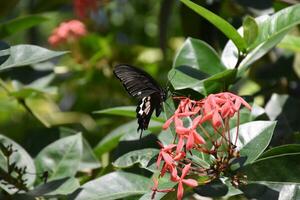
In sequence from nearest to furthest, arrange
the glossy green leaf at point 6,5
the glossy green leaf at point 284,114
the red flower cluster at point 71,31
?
the glossy green leaf at point 284,114
the glossy green leaf at point 6,5
the red flower cluster at point 71,31

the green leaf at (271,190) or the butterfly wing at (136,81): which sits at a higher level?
the butterfly wing at (136,81)

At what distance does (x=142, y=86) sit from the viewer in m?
1.18

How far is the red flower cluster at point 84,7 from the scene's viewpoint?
96.7 inches

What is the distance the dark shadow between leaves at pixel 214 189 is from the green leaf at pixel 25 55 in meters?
0.36

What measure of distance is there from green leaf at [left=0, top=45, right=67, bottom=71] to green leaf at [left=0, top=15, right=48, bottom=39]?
375mm

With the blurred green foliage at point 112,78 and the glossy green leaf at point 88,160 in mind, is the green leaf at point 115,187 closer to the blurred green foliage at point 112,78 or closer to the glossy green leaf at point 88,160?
the blurred green foliage at point 112,78

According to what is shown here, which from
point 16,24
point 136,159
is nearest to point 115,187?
point 136,159

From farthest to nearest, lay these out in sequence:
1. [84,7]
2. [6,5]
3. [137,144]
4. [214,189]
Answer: [84,7] < [6,5] < [137,144] < [214,189]

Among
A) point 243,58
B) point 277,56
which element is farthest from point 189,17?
point 243,58

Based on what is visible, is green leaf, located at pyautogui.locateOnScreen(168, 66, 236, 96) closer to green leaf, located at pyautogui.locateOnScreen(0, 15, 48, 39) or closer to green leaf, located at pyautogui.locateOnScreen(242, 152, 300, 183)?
green leaf, located at pyautogui.locateOnScreen(242, 152, 300, 183)

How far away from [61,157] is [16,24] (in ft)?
1.37

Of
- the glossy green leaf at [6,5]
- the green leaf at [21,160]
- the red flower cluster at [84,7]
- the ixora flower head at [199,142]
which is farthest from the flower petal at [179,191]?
the red flower cluster at [84,7]

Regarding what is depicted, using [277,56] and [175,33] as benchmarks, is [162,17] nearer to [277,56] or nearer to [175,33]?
[277,56]

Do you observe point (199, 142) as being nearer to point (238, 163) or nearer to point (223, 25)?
point (238, 163)
